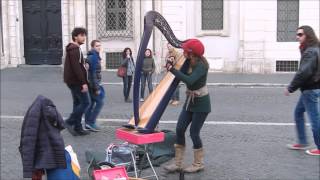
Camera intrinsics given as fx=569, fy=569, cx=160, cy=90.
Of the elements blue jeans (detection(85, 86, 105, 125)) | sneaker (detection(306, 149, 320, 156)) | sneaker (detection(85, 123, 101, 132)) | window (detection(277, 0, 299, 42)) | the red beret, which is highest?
window (detection(277, 0, 299, 42))

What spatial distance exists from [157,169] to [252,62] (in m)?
13.0

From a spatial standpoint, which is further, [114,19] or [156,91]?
[114,19]

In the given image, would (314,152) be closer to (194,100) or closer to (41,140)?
(194,100)

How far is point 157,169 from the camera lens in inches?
297

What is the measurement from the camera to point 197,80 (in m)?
6.98

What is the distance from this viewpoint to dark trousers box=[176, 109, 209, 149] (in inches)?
284

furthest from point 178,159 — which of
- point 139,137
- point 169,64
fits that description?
point 169,64

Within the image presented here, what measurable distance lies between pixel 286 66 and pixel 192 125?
44.2 feet

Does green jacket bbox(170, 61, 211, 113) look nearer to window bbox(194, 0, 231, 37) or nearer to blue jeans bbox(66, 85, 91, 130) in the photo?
blue jeans bbox(66, 85, 91, 130)

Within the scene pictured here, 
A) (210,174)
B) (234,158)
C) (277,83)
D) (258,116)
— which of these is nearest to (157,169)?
(210,174)

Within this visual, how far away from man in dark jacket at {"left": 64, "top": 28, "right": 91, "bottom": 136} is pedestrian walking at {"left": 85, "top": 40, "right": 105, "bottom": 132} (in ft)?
1.17

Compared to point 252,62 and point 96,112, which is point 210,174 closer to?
A: point 96,112

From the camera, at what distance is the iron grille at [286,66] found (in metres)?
20.0

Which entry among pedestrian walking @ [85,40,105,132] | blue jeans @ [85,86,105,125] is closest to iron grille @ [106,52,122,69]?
pedestrian walking @ [85,40,105,132]
